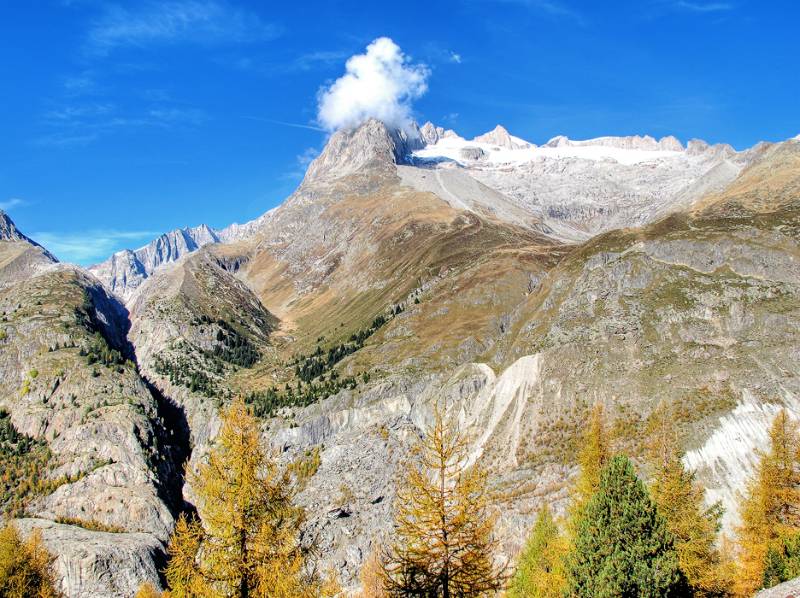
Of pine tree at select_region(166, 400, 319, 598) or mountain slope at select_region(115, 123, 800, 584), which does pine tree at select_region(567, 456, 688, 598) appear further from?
mountain slope at select_region(115, 123, 800, 584)

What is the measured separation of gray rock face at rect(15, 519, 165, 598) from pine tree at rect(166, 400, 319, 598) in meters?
95.8

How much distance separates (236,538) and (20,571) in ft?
136

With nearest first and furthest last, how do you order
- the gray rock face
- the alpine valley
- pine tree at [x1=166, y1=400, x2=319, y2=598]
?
pine tree at [x1=166, y1=400, x2=319, y2=598], the alpine valley, the gray rock face

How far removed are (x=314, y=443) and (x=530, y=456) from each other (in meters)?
62.3

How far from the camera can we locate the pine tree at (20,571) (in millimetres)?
47281

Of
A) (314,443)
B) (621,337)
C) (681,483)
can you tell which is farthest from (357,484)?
(681,483)

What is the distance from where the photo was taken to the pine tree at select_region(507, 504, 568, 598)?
40469 millimetres

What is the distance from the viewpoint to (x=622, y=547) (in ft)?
98.3

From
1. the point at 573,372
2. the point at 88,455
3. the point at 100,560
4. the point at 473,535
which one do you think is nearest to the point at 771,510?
the point at 473,535

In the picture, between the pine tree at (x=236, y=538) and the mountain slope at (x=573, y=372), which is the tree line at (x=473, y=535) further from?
the mountain slope at (x=573, y=372)

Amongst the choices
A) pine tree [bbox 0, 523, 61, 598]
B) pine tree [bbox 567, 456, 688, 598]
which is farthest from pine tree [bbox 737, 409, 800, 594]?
pine tree [bbox 0, 523, 61, 598]

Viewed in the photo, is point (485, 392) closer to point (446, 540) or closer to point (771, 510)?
point (771, 510)

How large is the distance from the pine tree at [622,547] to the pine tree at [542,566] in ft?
31.8

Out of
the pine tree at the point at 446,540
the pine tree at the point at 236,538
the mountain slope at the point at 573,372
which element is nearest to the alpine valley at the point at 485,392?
the mountain slope at the point at 573,372
